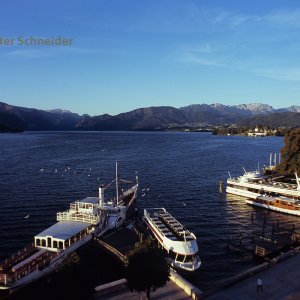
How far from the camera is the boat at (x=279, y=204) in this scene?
75.3 metres

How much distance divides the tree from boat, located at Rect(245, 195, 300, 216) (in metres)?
51.3

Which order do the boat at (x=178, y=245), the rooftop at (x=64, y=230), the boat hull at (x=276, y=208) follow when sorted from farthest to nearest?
the boat hull at (x=276, y=208), the boat at (x=178, y=245), the rooftop at (x=64, y=230)

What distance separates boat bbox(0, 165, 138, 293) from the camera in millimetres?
39744

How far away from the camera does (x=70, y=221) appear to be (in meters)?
53.5

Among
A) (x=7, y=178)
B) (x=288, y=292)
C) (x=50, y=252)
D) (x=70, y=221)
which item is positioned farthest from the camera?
(x=7, y=178)

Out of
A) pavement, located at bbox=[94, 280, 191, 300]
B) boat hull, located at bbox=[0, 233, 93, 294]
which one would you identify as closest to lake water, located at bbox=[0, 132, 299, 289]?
pavement, located at bbox=[94, 280, 191, 300]

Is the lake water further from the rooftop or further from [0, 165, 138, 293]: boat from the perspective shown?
[0, 165, 138, 293]: boat

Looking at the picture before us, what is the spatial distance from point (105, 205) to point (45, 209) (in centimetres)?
2082

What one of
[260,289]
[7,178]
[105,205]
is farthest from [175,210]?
[7,178]

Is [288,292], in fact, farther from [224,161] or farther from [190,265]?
[224,161]

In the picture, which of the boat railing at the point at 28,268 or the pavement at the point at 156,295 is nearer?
the pavement at the point at 156,295

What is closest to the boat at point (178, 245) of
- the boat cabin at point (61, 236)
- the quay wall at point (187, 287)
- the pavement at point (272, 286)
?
the pavement at point (272, 286)

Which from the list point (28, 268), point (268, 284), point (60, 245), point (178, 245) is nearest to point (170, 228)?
point (178, 245)

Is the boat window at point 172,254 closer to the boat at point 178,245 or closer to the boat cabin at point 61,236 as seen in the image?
the boat at point 178,245
